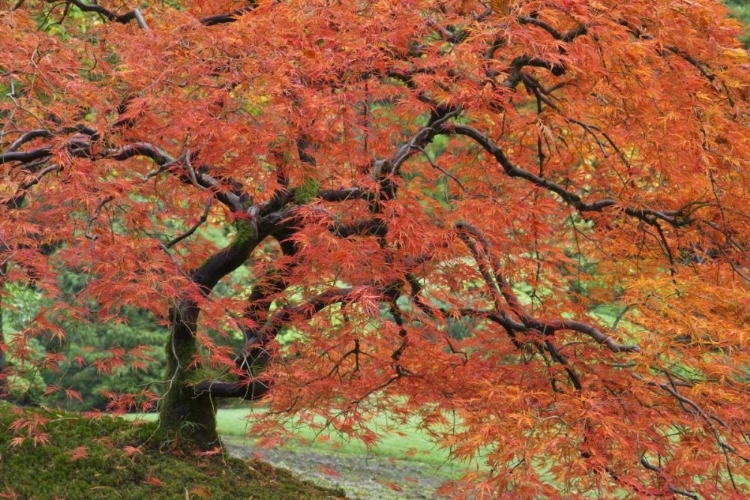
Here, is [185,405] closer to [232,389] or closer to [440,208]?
[232,389]

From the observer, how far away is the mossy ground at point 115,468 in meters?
4.17

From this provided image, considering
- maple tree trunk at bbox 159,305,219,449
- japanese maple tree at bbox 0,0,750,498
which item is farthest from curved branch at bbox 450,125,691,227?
maple tree trunk at bbox 159,305,219,449

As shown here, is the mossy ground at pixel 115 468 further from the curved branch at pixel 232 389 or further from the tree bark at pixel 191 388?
the curved branch at pixel 232 389

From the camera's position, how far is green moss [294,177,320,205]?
432 centimetres

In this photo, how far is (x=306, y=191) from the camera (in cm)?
434

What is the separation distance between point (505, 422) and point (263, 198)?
8.32ft

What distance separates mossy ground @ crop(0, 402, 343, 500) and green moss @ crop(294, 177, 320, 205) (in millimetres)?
1582

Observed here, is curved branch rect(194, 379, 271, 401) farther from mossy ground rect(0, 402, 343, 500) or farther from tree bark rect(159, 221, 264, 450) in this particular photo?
mossy ground rect(0, 402, 343, 500)

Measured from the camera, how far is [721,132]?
3.59 meters

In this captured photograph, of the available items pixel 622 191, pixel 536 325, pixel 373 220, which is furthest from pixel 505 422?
pixel 622 191

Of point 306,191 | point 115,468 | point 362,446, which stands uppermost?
point 306,191

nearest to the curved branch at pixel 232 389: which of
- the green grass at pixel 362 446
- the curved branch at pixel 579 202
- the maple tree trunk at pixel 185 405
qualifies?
the maple tree trunk at pixel 185 405

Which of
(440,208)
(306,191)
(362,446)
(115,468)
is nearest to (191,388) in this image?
(115,468)

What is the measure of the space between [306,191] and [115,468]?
1860 millimetres
